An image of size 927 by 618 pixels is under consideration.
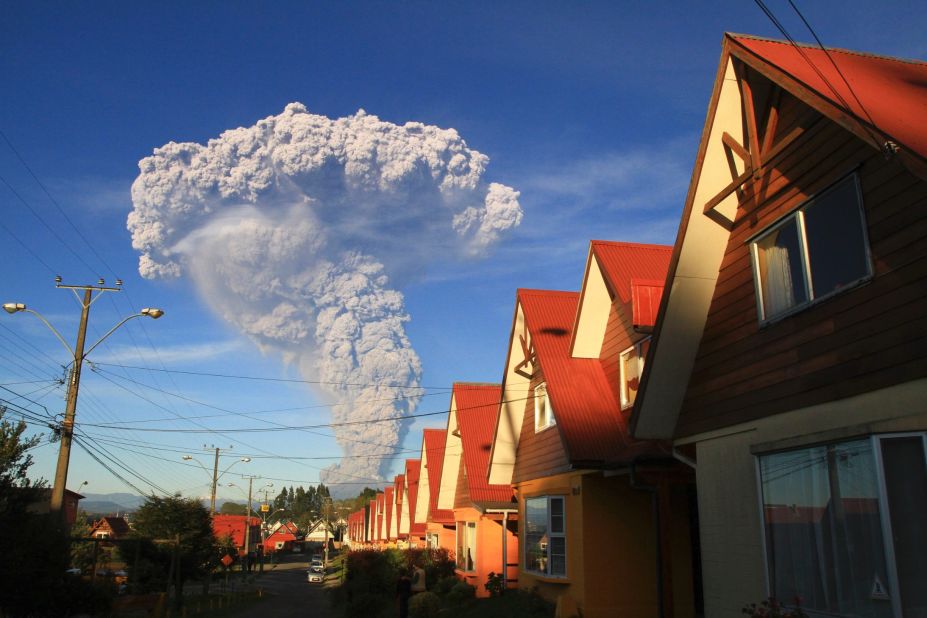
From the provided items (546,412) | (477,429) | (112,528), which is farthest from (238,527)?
(546,412)

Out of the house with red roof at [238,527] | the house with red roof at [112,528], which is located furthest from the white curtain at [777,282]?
the house with red roof at [238,527]

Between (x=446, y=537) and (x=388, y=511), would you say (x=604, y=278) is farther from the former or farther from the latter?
(x=388, y=511)

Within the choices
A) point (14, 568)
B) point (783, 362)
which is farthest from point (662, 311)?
point (14, 568)

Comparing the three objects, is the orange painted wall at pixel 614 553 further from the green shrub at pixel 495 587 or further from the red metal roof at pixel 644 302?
the green shrub at pixel 495 587

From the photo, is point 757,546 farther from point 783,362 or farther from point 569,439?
point 569,439

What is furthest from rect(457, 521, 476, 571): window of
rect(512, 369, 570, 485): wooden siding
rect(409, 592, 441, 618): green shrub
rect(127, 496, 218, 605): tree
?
rect(127, 496, 218, 605): tree

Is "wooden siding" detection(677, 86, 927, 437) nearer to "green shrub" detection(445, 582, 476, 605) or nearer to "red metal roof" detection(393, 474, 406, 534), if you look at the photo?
"green shrub" detection(445, 582, 476, 605)
